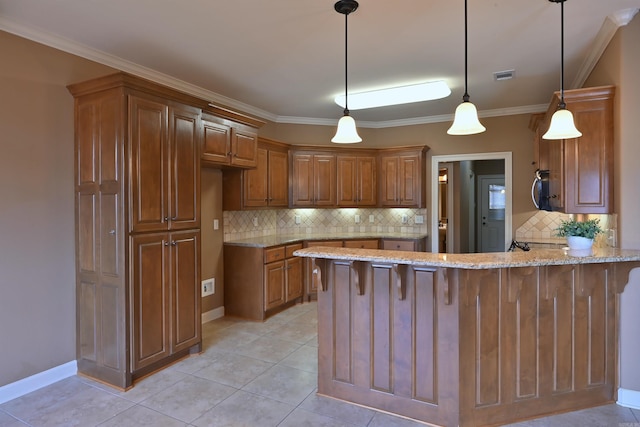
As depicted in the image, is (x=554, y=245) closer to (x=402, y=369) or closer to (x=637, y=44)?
(x=637, y=44)

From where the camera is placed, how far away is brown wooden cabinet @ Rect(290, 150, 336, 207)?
5.18m

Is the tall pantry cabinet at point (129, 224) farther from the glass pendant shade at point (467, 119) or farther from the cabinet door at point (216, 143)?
the glass pendant shade at point (467, 119)

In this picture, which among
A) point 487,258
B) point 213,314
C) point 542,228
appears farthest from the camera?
point 542,228

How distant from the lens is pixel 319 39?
2.89m

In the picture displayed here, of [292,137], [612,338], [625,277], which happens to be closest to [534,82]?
[625,277]

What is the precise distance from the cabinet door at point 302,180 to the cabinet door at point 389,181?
1.07 meters

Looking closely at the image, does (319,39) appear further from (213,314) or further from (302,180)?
(213,314)

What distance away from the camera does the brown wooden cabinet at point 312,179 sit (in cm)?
518

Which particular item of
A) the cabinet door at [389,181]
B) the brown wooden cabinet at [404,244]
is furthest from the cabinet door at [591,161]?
the cabinet door at [389,181]

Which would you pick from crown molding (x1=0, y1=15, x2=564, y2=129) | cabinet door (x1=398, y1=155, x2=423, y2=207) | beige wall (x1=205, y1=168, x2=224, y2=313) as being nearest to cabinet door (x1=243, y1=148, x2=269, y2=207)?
beige wall (x1=205, y1=168, x2=224, y2=313)

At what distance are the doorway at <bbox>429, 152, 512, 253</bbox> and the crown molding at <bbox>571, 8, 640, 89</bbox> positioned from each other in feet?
5.26

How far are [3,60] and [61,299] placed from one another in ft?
5.82

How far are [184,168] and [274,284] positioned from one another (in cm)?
187

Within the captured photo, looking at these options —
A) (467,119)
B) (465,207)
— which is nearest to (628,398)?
(467,119)
